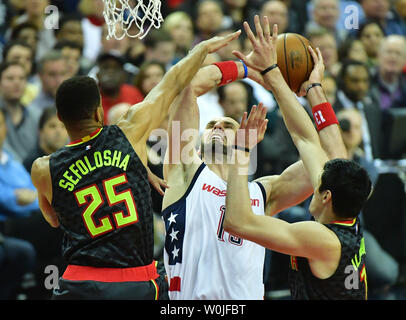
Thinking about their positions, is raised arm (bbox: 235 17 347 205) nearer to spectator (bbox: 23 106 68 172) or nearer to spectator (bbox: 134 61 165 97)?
spectator (bbox: 23 106 68 172)

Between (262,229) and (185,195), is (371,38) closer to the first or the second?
(185,195)

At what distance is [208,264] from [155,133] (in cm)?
283

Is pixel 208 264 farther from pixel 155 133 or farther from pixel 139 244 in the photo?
pixel 155 133

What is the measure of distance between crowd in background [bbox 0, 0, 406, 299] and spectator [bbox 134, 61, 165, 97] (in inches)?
0.5

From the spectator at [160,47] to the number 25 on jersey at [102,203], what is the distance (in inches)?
184

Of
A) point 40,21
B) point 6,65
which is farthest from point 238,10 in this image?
point 6,65

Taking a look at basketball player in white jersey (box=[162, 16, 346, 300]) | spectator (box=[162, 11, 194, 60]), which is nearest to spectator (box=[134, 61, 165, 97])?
spectator (box=[162, 11, 194, 60])

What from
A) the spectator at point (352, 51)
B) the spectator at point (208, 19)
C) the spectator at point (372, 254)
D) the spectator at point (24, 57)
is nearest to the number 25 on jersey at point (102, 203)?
the spectator at point (372, 254)

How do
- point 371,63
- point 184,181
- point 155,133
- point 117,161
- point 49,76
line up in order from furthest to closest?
point 371,63 → point 49,76 → point 155,133 → point 184,181 → point 117,161

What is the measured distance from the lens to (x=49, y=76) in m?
7.59

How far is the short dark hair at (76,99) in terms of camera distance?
12.9ft
